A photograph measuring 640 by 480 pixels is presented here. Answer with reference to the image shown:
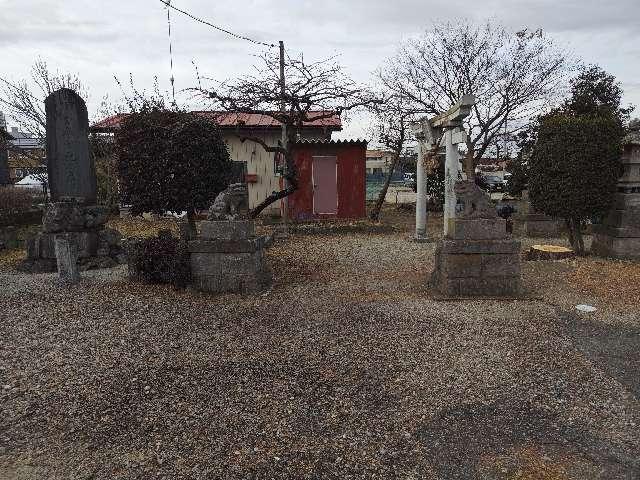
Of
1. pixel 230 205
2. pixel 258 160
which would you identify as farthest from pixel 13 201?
pixel 230 205

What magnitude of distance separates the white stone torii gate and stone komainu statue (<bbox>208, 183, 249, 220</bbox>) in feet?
11.6

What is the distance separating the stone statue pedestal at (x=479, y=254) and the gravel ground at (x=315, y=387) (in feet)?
1.12

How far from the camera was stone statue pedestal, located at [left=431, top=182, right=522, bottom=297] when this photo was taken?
20.2 ft

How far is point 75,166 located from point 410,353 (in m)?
6.73

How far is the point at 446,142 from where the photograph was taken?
1019 centimetres

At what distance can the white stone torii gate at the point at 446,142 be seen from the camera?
8.90m

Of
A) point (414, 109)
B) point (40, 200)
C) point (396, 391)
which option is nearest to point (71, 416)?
point (396, 391)

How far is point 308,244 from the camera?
11.5 m

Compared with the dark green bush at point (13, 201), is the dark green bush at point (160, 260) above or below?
below

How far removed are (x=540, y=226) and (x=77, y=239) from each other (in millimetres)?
11075

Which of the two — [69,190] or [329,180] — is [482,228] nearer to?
[69,190]

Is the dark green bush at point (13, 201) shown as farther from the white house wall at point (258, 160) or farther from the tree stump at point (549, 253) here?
the tree stump at point (549, 253)

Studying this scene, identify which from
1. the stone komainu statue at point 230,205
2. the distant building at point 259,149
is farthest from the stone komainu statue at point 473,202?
the distant building at point 259,149

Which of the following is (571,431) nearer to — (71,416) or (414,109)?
(71,416)
